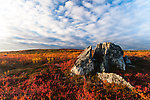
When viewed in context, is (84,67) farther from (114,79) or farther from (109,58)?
(109,58)

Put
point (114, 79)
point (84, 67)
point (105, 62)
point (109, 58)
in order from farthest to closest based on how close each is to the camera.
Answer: point (109, 58) < point (84, 67) < point (105, 62) < point (114, 79)

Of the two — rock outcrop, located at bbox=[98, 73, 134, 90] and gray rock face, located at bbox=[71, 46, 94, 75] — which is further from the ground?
gray rock face, located at bbox=[71, 46, 94, 75]

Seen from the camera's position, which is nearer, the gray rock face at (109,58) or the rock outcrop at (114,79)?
the rock outcrop at (114,79)

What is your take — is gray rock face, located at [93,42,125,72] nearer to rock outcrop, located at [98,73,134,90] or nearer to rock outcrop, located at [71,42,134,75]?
rock outcrop, located at [71,42,134,75]

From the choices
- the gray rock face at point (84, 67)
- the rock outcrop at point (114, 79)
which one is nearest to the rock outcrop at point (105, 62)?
the gray rock face at point (84, 67)

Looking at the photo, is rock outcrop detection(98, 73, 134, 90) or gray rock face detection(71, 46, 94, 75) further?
gray rock face detection(71, 46, 94, 75)

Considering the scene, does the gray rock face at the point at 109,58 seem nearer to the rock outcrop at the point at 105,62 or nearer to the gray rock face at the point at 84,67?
the rock outcrop at the point at 105,62

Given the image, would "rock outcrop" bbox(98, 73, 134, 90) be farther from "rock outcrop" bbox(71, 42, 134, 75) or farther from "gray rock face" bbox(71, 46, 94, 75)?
"gray rock face" bbox(71, 46, 94, 75)

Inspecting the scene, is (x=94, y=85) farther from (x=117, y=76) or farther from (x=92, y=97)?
(x=117, y=76)

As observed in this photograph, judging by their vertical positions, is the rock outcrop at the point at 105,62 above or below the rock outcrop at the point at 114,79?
above

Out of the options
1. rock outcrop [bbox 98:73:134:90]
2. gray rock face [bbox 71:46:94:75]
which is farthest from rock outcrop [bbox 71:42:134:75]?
rock outcrop [bbox 98:73:134:90]

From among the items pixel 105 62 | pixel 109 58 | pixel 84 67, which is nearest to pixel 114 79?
pixel 105 62

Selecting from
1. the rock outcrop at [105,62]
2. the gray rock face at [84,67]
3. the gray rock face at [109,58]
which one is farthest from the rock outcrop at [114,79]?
the gray rock face at [84,67]

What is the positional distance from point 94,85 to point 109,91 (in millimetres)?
1512
